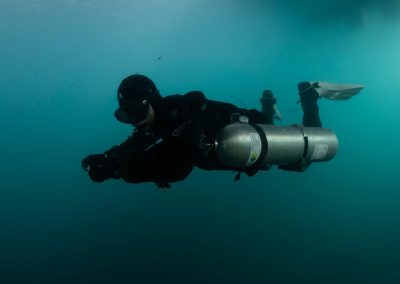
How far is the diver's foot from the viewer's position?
19.6 ft

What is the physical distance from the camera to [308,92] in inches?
238

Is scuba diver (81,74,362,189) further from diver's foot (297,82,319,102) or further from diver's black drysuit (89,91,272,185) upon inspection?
diver's foot (297,82,319,102)

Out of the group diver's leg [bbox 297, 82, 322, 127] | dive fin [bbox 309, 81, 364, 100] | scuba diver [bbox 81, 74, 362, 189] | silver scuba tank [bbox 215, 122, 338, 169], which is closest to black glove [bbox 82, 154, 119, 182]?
scuba diver [bbox 81, 74, 362, 189]

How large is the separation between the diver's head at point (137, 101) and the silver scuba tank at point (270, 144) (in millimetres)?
868

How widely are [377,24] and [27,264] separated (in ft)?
75.3

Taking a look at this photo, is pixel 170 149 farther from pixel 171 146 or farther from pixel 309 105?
pixel 309 105

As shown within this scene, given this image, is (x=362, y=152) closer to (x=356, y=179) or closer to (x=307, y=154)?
(x=356, y=179)

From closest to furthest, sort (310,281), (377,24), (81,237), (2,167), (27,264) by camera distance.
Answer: (310,281) < (377,24) < (27,264) < (81,237) < (2,167)

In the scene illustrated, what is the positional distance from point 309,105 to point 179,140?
361 centimetres

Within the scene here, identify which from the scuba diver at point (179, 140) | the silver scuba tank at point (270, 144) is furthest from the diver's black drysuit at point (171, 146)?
the silver scuba tank at point (270, 144)

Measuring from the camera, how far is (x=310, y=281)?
13.4m

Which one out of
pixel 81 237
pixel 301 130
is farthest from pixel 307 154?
pixel 81 237

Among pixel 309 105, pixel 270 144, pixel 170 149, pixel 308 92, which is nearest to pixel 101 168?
pixel 170 149

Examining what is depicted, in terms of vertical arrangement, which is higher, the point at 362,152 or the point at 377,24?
the point at 377,24
